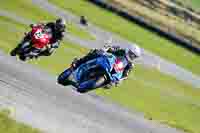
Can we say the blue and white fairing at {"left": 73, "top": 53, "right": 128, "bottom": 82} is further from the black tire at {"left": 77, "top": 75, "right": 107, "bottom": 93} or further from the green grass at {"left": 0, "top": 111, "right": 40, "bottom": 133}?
the green grass at {"left": 0, "top": 111, "right": 40, "bottom": 133}

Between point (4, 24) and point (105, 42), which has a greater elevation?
point (4, 24)

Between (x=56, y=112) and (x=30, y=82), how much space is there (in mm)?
2293

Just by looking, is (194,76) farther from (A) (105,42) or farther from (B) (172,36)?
(A) (105,42)

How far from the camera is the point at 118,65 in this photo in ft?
89.5

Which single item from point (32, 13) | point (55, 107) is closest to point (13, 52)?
point (55, 107)

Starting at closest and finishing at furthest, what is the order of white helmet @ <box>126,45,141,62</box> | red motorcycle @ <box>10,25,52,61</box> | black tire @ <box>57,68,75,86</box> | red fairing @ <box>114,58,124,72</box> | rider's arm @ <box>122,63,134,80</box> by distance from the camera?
black tire @ <box>57,68,75,86</box> → red motorcycle @ <box>10,25,52,61</box> → red fairing @ <box>114,58,124,72</box> → white helmet @ <box>126,45,141,62</box> → rider's arm @ <box>122,63,134,80</box>

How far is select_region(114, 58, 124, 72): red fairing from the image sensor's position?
88.9ft

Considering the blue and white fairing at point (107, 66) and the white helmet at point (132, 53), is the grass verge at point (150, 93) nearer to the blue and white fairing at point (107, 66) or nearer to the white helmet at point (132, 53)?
the blue and white fairing at point (107, 66)

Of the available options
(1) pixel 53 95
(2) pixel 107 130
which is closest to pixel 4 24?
(1) pixel 53 95

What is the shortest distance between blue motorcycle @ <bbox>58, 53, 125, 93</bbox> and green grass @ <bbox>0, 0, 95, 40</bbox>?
5322mm

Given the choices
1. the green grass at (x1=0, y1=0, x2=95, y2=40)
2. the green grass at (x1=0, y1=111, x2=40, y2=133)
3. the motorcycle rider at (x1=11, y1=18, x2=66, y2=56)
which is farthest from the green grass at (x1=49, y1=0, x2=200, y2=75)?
the green grass at (x1=0, y1=111, x2=40, y2=133)

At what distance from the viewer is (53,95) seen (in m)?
24.5

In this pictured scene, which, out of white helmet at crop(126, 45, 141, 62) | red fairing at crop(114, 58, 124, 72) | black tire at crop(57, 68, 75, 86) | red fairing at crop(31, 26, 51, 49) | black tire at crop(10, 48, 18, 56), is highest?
red fairing at crop(31, 26, 51, 49)

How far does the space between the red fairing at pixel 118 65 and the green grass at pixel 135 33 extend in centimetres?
725
